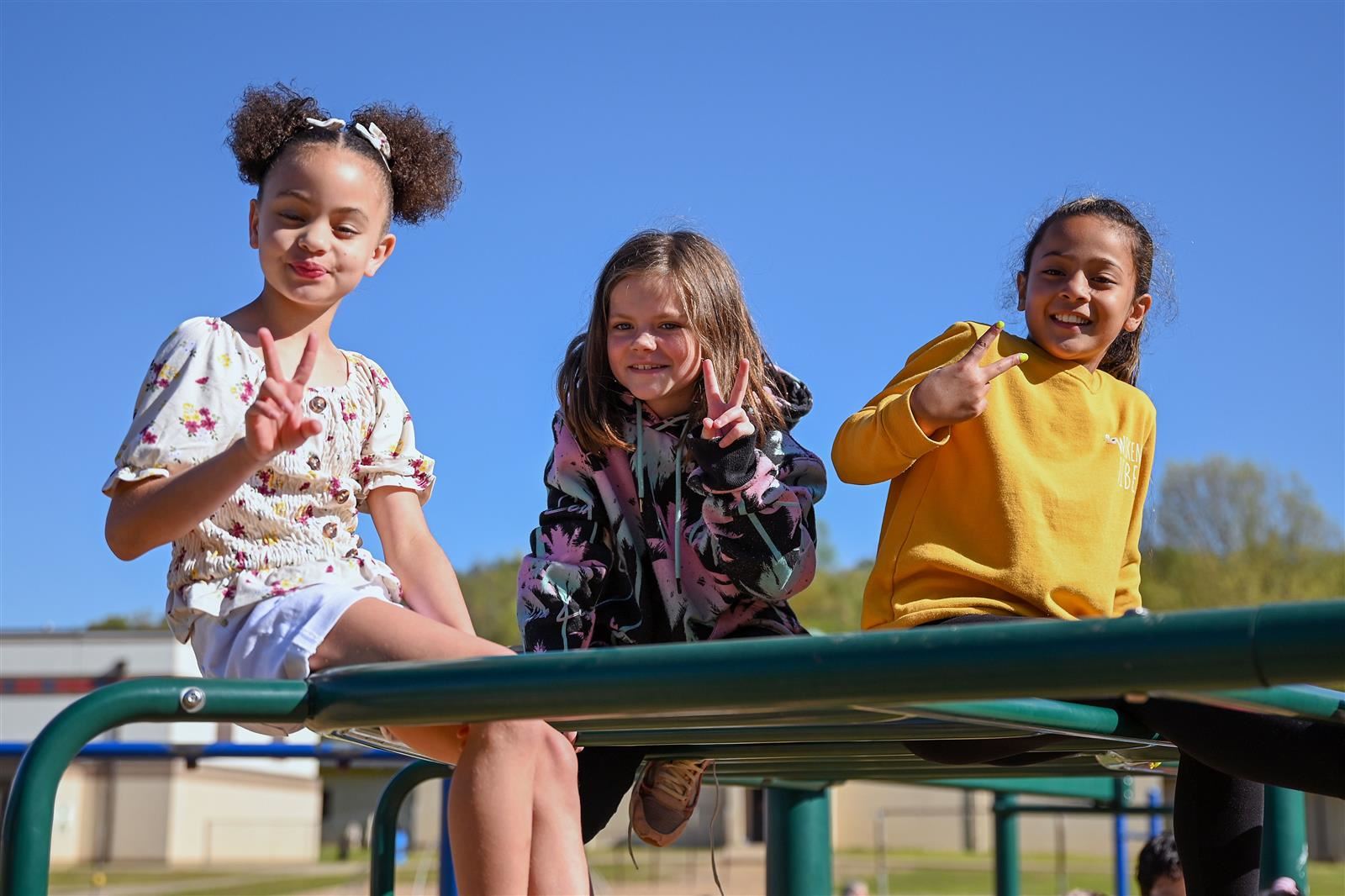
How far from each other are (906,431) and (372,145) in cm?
82

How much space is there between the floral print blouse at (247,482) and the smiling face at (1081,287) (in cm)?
100

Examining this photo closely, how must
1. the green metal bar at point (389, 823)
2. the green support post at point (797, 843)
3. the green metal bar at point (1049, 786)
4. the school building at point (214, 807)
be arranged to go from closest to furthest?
1. the green metal bar at point (389, 823)
2. the green support post at point (797, 843)
3. the green metal bar at point (1049, 786)
4. the school building at point (214, 807)

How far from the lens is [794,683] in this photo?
990mm

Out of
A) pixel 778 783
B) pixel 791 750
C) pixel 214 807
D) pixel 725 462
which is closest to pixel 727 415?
pixel 725 462

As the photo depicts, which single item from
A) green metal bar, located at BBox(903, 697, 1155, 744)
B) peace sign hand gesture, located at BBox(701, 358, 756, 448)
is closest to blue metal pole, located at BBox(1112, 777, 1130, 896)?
peace sign hand gesture, located at BBox(701, 358, 756, 448)

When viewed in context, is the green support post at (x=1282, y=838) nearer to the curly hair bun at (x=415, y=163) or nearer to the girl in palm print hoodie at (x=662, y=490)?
the girl in palm print hoodie at (x=662, y=490)

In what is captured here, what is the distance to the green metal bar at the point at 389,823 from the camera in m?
2.40

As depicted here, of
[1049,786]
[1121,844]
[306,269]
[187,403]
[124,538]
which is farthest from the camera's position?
[1121,844]

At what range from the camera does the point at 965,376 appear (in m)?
1.98

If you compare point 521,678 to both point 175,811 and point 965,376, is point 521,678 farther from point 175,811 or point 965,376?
point 175,811

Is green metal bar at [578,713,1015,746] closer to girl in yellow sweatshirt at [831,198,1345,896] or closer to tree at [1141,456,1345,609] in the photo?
girl in yellow sweatshirt at [831,198,1345,896]

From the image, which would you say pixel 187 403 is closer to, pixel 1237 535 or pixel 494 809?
pixel 494 809

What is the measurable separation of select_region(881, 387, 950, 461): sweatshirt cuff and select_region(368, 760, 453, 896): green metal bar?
89 cm

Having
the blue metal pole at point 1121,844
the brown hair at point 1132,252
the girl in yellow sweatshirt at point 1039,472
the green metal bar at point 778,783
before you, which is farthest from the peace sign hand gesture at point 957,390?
the blue metal pole at point 1121,844
